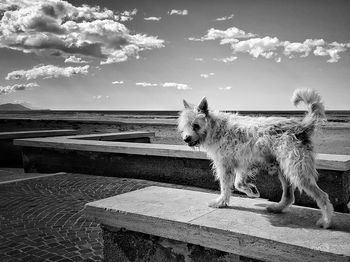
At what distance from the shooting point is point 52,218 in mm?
5961

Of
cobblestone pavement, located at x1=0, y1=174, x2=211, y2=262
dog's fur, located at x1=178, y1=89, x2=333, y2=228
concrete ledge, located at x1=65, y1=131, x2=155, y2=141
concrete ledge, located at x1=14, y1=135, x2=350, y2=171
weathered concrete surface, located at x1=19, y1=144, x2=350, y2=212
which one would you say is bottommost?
cobblestone pavement, located at x1=0, y1=174, x2=211, y2=262

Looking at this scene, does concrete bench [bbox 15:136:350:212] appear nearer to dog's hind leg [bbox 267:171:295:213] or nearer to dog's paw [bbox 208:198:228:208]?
dog's hind leg [bbox 267:171:295:213]

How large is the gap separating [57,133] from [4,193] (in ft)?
19.2

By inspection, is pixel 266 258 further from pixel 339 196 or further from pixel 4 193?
pixel 4 193

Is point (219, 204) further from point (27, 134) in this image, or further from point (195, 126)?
point (27, 134)

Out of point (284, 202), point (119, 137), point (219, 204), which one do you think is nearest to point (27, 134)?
point (119, 137)

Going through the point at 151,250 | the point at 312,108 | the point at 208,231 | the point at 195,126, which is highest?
the point at 312,108

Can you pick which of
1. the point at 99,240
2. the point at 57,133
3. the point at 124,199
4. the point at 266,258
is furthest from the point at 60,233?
the point at 57,133

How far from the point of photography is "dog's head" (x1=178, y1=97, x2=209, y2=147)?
11.7 ft

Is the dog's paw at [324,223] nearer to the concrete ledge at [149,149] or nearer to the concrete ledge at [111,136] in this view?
the concrete ledge at [149,149]

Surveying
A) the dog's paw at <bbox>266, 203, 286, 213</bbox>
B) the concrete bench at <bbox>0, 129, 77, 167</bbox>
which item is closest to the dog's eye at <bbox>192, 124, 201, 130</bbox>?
the dog's paw at <bbox>266, 203, 286, 213</bbox>

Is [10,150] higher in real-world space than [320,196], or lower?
lower

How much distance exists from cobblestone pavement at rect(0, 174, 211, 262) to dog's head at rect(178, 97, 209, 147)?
231 centimetres

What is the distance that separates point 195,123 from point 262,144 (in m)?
0.78
